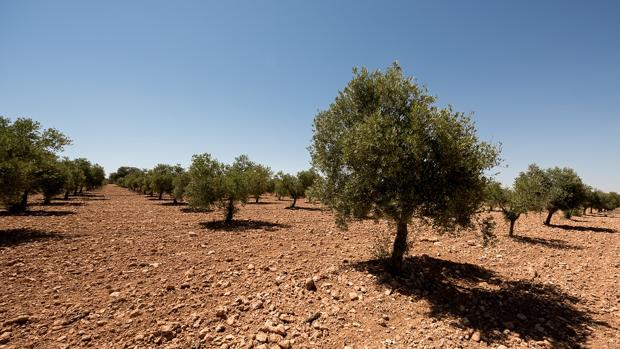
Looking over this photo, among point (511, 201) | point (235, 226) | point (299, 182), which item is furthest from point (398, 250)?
point (299, 182)

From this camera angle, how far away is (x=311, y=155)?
16609 millimetres

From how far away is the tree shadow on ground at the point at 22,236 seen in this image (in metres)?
Answer: 19.7

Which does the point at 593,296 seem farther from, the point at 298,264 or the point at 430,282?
the point at 298,264

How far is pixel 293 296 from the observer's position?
11797 millimetres

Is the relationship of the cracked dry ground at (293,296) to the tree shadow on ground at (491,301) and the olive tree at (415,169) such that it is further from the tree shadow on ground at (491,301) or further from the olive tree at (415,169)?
the olive tree at (415,169)

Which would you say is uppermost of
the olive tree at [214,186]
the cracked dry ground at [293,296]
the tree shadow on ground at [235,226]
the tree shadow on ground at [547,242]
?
the olive tree at [214,186]

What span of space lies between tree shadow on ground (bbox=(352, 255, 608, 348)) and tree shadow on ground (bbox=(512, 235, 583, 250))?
1158 cm

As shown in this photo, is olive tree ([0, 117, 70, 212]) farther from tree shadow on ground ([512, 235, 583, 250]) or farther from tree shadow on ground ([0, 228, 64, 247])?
tree shadow on ground ([512, 235, 583, 250])

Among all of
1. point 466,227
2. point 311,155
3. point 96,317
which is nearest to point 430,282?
point 466,227

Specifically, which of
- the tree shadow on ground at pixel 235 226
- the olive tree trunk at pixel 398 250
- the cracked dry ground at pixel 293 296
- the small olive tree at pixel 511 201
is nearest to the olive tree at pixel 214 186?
the tree shadow on ground at pixel 235 226

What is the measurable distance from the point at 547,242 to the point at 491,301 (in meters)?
17.8

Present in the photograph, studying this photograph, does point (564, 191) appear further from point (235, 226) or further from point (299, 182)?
point (299, 182)

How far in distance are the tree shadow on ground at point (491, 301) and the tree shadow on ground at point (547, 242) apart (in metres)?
11.6

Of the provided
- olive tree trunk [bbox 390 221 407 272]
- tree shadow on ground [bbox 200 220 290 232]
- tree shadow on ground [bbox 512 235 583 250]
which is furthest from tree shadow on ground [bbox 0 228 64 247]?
tree shadow on ground [bbox 512 235 583 250]
